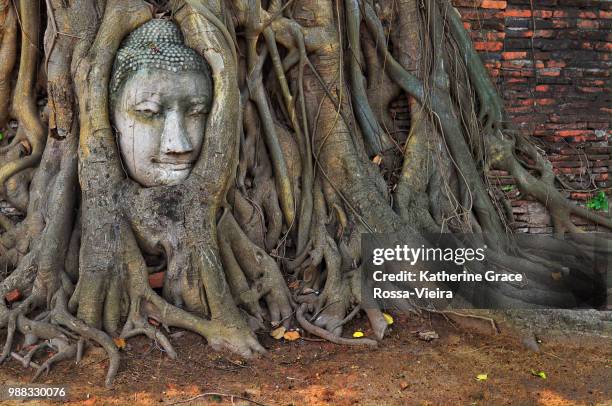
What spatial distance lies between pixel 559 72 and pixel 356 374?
419 centimetres

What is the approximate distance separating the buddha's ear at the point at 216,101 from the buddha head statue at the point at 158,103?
7 cm

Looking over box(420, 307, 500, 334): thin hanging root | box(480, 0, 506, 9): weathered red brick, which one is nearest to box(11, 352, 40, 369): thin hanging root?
box(420, 307, 500, 334): thin hanging root

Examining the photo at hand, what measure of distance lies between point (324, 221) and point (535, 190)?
7.10ft

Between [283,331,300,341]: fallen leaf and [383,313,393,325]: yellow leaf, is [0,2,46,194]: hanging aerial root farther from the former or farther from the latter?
[383,313,393,325]: yellow leaf

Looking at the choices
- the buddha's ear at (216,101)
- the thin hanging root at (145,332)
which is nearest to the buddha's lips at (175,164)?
the buddha's ear at (216,101)

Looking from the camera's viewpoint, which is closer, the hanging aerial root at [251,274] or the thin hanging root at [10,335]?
the thin hanging root at [10,335]

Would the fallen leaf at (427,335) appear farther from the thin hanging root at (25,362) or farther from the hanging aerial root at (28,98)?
the hanging aerial root at (28,98)

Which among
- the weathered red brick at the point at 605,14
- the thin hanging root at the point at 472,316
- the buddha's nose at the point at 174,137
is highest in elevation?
the weathered red brick at the point at 605,14

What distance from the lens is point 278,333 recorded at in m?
3.74

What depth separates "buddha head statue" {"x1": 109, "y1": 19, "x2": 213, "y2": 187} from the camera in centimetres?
367

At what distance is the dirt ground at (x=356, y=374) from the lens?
3061mm

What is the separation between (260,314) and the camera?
387 centimetres

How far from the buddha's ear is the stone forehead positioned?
0.22 feet

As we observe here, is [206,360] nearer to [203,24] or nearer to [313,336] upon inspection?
[313,336]
